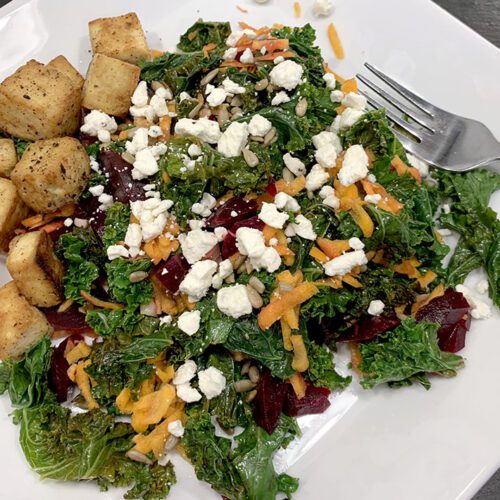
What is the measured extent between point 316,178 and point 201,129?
0.59 metres

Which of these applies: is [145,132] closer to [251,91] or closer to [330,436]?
[251,91]

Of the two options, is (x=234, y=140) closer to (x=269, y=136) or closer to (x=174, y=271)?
(x=269, y=136)

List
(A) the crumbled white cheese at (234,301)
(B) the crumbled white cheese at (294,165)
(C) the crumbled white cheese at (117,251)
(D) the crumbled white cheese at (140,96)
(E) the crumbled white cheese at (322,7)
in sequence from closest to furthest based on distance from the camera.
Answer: (A) the crumbled white cheese at (234,301)
(C) the crumbled white cheese at (117,251)
(B) the crumbled white cheese at (294,165)
(D) the crumbled white cheese at (140,96)
(E) the crumbled white cheese at (322,7)

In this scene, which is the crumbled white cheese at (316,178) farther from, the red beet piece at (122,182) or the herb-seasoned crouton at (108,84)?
the herb-seasoned crouton at (108,84)

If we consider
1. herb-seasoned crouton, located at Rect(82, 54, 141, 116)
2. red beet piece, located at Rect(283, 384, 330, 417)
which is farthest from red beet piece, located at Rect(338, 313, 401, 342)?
herb-seasoned crouton, located at Rect(82, 54, 141, 116)

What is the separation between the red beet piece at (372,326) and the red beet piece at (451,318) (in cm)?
16

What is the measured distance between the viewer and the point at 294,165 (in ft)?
8.74

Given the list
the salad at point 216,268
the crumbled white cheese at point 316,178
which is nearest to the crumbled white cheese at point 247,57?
the salad at point 216,268

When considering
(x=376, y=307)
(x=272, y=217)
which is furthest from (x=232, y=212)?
(x=376, y=307)

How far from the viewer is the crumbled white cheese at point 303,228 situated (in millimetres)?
2510

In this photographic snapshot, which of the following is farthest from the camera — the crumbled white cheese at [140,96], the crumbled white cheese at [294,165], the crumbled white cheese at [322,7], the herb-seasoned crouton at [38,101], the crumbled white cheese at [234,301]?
the crumbled white cheese at [322,7]

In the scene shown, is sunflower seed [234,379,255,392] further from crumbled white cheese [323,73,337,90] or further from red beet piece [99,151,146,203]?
crumbled white cheese [323,73,337,90]

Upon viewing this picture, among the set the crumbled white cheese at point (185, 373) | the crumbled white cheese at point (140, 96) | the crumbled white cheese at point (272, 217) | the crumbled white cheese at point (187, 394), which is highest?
the crumbled white cheese at point (140, 96)

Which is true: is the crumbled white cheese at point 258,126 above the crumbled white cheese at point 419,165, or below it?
above
